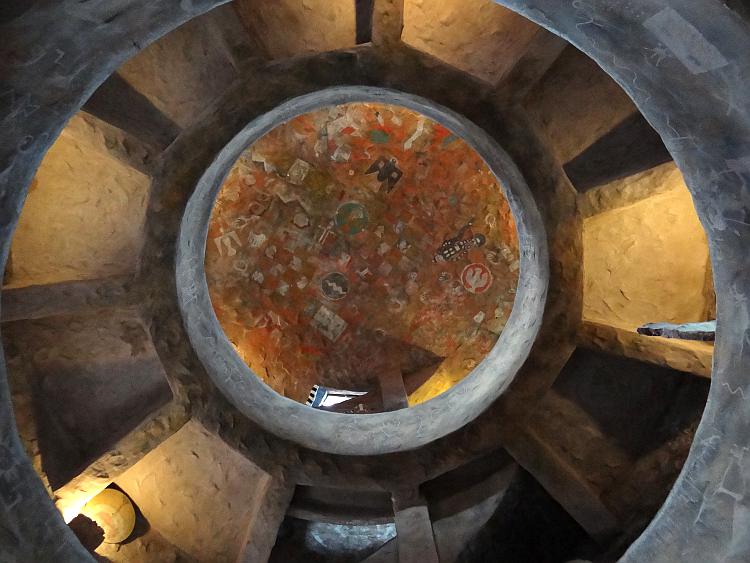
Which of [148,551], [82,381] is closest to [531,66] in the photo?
[82,381]

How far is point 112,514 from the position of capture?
185 inches

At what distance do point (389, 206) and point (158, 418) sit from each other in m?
7.28

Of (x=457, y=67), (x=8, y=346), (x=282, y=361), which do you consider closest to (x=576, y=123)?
(x=457, y=67)

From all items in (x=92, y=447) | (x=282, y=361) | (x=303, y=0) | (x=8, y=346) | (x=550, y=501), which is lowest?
(x=282, y=361)

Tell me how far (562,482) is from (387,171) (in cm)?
731

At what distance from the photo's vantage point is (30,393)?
4.34 m

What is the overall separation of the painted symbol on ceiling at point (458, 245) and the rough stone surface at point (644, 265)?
20.6ft

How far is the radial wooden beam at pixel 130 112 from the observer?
395 cm

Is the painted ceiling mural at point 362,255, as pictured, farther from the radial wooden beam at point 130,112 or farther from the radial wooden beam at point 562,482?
the radial wooden beam at point 130,112

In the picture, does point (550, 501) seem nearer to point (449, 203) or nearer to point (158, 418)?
point (158, 418)

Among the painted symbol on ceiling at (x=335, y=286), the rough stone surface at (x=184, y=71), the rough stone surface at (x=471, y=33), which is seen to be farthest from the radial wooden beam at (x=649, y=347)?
the painted symbol on ceiling at (x=335, y=286)

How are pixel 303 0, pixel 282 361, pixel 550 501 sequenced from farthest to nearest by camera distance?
pixel 282 361, pixel 550 501, pixel 303 0

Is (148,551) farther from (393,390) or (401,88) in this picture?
(393,390)

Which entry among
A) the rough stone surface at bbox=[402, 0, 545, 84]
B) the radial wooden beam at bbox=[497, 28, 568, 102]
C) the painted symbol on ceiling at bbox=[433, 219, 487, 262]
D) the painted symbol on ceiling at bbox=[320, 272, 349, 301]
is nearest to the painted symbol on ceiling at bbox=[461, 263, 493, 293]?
the painted symbol on ceiling at bbox=[433, 219, 487, 262]
